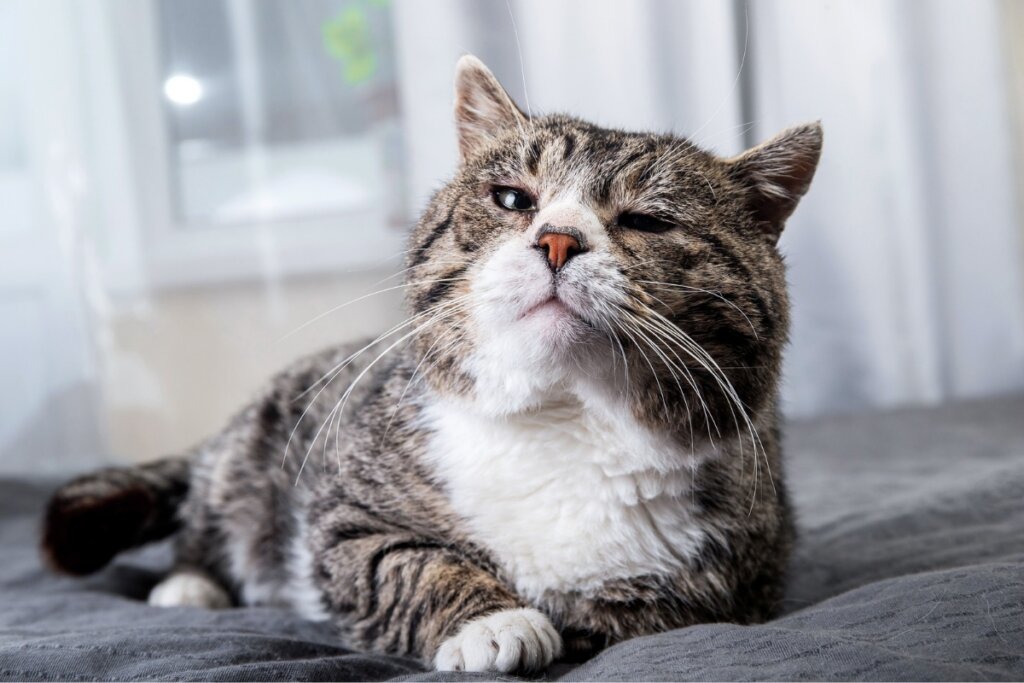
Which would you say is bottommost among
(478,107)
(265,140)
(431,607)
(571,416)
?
(431,607)

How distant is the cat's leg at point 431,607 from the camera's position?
0.99 metres

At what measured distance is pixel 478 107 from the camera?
1.41 m

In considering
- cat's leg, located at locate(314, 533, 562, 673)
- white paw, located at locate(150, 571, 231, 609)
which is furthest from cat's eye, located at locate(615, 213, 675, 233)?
white paw, located at locate(150, 571, 231, 609)

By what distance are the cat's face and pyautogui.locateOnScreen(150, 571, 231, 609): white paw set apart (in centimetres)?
68

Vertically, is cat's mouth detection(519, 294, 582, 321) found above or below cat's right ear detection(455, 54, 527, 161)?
below

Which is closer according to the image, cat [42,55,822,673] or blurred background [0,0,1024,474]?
cat [42,55,822,673]

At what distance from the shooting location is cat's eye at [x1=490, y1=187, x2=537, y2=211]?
1215mm

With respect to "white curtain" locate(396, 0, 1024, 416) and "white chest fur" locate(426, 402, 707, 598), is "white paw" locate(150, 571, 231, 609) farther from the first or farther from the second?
"white curtain" locate(396, 0, 1024, 416)

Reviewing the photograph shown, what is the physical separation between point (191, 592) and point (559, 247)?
96cm

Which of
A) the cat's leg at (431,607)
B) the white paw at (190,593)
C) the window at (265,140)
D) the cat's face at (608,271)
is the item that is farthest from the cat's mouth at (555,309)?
the window at (265,140)

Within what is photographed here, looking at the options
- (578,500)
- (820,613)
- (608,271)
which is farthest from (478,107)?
(820,613)

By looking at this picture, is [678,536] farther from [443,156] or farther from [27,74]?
[27,74]

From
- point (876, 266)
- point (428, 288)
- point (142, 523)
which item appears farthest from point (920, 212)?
point (142, 523)

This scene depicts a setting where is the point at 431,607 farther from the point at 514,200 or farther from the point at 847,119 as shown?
the point at 847,119
